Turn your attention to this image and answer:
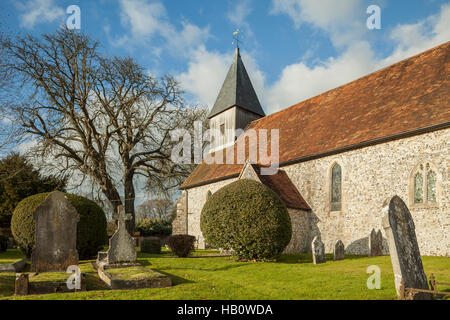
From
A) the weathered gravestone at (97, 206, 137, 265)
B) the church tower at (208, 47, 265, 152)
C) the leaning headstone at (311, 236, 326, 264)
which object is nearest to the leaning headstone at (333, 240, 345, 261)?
the leaning headstone at (311, 236, 326, 264)

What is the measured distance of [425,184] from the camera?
11945 mm

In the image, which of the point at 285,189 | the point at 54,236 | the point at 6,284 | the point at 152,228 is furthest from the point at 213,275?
the point at 152,228

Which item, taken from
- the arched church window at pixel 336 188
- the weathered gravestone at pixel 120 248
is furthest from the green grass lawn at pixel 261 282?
the arched church window at pixel 336 188

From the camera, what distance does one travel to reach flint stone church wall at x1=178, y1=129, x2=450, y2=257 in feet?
37.7

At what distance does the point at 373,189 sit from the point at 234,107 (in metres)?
13.8

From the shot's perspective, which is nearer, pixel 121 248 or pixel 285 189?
pixel 121 248

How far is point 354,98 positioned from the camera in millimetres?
17125

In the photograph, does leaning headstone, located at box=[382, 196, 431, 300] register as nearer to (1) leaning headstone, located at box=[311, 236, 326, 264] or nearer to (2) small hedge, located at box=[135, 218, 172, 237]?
(1) leaning headstone, located at box=[311, 236, 326, 264]

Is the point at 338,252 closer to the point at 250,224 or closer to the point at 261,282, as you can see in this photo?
the point at 250,224

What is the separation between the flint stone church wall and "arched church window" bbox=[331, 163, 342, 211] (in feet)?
0.64

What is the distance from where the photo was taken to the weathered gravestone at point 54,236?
938 centimetres
